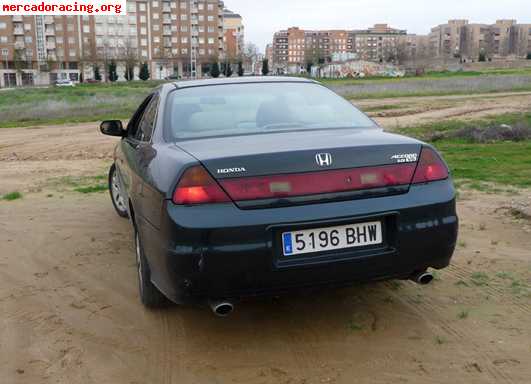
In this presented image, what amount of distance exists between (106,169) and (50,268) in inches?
242

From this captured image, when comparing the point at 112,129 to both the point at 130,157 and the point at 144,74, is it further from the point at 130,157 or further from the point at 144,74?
the point at 144,74

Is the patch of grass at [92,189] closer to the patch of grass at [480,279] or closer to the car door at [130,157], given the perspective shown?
the car door at [130,157]

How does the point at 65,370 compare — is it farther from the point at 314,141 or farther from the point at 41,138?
the point at 41,138

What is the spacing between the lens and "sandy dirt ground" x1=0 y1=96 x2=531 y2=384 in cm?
318

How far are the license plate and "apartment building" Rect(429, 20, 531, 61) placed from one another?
172 meters

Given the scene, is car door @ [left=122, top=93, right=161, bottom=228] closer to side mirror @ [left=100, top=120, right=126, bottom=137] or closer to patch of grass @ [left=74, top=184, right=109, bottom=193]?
side mirror @ [left=100, top=120, right=126, bottom=137]

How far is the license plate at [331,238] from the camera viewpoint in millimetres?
3135

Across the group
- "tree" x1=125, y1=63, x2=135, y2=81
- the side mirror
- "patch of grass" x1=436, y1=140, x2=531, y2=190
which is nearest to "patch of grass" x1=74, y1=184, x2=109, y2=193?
the side mirror

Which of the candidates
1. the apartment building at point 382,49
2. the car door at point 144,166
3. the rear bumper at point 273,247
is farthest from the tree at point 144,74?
the rear bumper at point 273,247

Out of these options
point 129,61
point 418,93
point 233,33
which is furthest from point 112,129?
point 233,33

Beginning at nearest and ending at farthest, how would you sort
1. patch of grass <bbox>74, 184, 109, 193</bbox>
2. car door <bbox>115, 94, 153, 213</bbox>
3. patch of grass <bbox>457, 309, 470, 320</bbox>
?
patch of grass <bbox>457, 309, 470, 320</bbox>, car door <bbox>115, 94, 153, 213</bbox>, patch of grass <bbox>74, 184, 109, 193</bbox>

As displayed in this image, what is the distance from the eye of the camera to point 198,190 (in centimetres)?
311

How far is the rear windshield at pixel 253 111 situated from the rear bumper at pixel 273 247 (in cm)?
89

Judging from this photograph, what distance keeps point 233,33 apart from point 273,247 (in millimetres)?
156853
